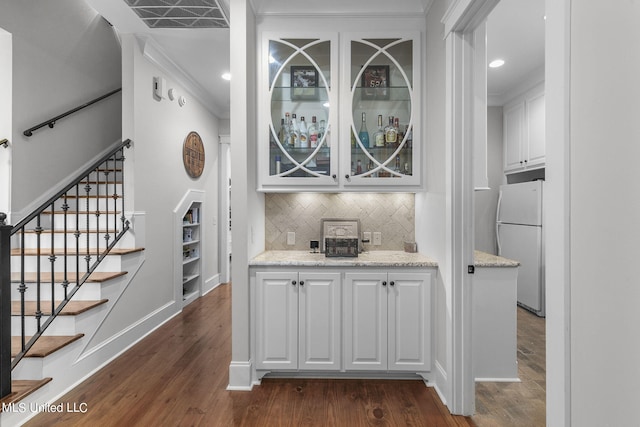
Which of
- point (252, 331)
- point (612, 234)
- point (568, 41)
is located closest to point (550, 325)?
point (612, 234)

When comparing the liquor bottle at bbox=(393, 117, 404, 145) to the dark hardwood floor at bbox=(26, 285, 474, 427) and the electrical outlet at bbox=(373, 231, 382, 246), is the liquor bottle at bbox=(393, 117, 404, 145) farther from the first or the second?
the dark hardwood floor at bbox=(26, 285, 474, 427)

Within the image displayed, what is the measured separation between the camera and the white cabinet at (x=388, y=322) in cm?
215

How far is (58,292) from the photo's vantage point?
2434 millimetres

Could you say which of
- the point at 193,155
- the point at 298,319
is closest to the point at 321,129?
the point at 298,319

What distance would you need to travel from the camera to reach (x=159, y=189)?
132 inches

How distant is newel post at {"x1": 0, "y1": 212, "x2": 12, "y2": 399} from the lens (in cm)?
175

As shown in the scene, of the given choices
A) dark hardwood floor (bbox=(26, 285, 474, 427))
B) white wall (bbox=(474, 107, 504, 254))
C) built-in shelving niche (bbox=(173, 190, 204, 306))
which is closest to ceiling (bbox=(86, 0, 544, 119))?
white wall (bbox=(474, 107, 504, 254))

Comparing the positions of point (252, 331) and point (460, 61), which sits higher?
point (460, 61)

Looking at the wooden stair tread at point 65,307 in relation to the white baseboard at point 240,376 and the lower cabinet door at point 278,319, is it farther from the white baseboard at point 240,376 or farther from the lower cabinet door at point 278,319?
the lower cabinet door at point 278,319

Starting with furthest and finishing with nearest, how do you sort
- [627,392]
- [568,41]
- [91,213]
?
1. [91,213]
2. [568,41]
3. [627,392]

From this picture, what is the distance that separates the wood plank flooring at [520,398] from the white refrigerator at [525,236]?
1031 mm

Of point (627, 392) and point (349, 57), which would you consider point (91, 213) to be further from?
point (627, 392)

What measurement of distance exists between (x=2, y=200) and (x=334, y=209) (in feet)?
9.41

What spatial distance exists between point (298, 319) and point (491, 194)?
3671 millimetres
